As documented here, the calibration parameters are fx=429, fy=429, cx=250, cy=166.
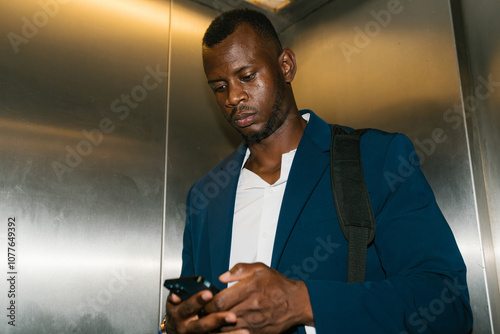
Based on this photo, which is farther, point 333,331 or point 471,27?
point 471,27

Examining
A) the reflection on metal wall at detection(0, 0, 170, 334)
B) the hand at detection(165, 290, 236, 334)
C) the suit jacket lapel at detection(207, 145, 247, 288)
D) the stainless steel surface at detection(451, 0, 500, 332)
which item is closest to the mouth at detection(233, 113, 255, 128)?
the suit jacket lapel at detection(207, 145, 247, 288)

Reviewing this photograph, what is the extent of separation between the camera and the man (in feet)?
2.97

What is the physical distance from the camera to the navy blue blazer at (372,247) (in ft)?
3.11

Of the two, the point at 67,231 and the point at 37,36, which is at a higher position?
the point at 37,36

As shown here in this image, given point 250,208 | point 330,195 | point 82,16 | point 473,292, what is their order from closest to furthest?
point 330,195
point 250,208
point 473,292
point 82,16

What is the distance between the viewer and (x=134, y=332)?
6.30ft

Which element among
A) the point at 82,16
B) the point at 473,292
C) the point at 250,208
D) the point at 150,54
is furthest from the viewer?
the point at 150,54

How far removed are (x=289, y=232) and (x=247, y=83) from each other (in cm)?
53

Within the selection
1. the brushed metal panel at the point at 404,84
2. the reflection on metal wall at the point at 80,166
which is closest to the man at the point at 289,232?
the reflection on metal wall at the point at 80,166

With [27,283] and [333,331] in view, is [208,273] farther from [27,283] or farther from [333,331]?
[27,283]

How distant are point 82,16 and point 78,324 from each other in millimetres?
1415

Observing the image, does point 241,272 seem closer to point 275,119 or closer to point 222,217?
point 222,217

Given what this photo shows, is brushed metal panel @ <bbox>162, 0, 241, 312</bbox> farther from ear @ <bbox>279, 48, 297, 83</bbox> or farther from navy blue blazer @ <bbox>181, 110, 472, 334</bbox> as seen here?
ear @ <bbox>279, 48, 297, 83</bbox>

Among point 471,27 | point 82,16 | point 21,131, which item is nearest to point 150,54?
point 82,16
